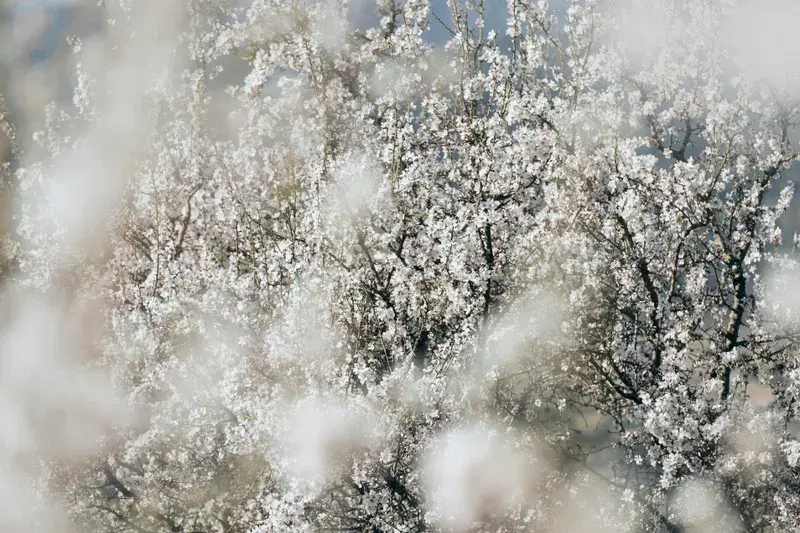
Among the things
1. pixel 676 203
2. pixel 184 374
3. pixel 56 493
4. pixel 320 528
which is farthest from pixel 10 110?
pixel 676 203

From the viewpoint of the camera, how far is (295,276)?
8.97 meters

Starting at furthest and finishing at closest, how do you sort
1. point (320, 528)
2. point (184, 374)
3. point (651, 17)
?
point (651, 17)
point (184, 374)
point (320, 528)

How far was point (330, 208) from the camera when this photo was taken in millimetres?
10188

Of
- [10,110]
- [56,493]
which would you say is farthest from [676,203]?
[10,110]

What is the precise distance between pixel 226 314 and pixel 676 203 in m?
6.85

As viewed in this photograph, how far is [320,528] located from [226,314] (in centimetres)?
372

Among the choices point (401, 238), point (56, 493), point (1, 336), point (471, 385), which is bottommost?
point (471, 385)

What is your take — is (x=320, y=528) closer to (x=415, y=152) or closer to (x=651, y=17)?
(x=415, y=152)

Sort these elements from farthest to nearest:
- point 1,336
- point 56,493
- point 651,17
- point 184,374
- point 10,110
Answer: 1. point 10,110
2. point 1,336
3. point 56,493
4. point 651,17
5. point 184,374

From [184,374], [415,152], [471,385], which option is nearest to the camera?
[471,385]

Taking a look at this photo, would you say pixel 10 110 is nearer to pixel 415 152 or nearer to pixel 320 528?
pixel 415 152

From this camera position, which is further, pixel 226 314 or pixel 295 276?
pixel 226 314

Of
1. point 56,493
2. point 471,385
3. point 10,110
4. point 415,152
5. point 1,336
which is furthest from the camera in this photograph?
point 10,110

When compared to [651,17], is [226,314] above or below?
below
